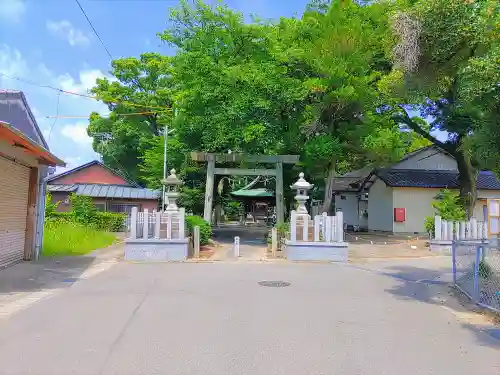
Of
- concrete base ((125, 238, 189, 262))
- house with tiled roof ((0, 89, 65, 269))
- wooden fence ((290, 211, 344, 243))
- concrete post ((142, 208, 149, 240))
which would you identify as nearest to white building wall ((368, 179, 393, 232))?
wooden fence ((290, 211, 344, 243))

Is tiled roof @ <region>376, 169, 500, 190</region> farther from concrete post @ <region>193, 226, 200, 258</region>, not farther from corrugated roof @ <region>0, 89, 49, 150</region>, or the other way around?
corrugated roof @ <region>0, 89, 49, 150</region>

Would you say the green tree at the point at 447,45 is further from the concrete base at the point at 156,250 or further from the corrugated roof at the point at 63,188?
the corrugated roof at the point at 63,188

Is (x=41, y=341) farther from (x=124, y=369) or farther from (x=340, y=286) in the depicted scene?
(x=340, y=286)

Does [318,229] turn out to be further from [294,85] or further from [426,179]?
[426,179]

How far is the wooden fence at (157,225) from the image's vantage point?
49.0 feet

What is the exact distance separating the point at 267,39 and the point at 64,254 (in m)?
12.9

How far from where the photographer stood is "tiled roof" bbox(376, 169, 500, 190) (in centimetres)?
2728

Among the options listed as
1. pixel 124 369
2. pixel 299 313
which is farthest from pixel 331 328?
pixel 124 369

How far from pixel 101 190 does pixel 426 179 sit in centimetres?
2284

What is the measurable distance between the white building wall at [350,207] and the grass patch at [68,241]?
62.0 feet

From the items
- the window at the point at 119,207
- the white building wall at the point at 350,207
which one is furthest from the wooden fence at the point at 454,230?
the window at the point at 119,207

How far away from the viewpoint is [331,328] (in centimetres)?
657

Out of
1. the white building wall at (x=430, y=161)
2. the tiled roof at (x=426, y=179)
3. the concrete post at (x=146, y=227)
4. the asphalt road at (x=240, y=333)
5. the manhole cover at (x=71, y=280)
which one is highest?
the white building wall at (x=430, y=161)

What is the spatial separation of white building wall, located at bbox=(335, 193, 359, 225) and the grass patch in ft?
62.0
